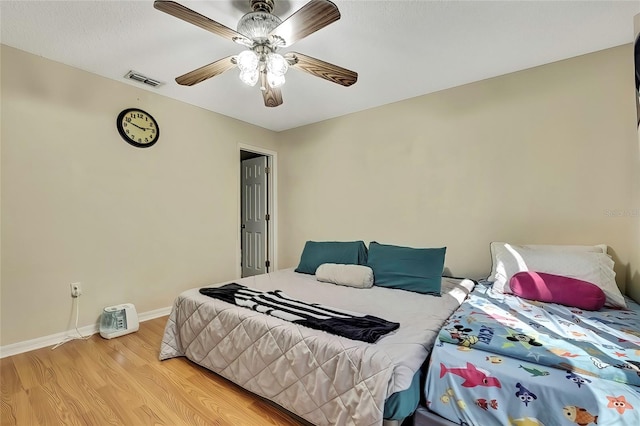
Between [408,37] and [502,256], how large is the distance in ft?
5.97

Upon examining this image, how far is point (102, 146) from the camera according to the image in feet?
9.07

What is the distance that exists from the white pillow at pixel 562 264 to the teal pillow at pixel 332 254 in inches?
45.4

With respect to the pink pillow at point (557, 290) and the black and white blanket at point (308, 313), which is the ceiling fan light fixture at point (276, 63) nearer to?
the black and white blanket at point (308, 313)

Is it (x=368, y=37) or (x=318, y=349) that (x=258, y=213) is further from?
(x=318, y=349)

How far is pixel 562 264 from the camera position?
2.07 m

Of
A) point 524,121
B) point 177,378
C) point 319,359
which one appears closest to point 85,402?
point 177,378

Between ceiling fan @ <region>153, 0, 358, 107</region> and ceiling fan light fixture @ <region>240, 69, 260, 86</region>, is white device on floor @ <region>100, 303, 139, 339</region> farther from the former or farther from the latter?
ceiling fan light fixture @ <region>240, 69, 260, 86</region>

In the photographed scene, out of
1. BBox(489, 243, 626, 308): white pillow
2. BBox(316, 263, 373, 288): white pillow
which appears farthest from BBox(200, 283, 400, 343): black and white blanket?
BBox(489, 243, 626, 308): white pillow

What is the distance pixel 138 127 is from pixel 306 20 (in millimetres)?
2319

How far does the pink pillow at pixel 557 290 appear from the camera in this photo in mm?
1800

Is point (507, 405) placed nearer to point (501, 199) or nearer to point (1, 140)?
point (501, 199)

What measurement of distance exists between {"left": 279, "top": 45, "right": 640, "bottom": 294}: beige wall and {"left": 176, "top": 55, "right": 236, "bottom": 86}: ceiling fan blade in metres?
1.96

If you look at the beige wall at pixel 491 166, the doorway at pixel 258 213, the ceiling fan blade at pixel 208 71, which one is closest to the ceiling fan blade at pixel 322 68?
the ceiling fan blade at pixel 208 71

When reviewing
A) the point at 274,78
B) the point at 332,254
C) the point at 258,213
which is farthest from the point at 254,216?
the point at 274,78
